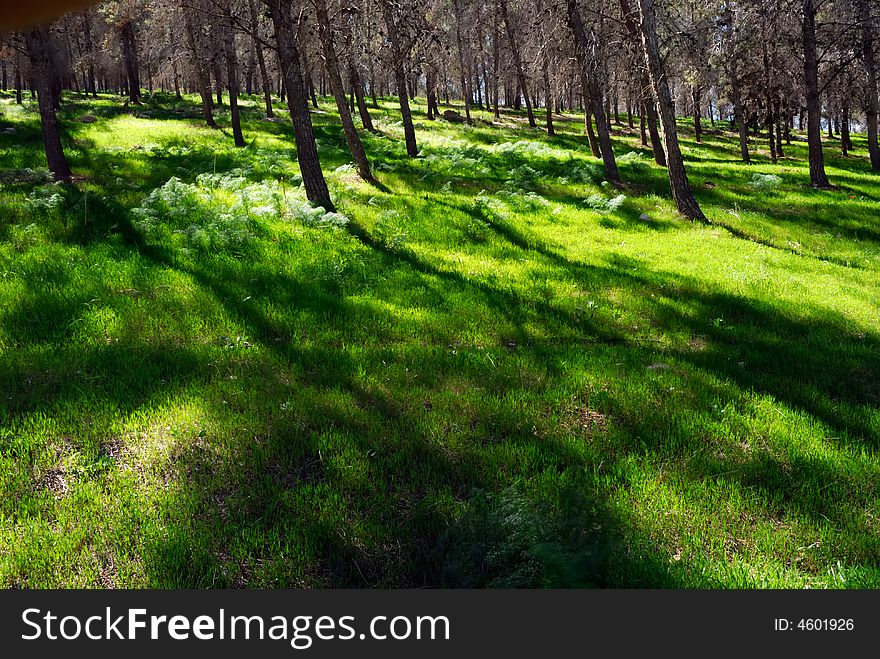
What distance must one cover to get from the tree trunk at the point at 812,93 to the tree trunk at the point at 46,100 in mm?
21921

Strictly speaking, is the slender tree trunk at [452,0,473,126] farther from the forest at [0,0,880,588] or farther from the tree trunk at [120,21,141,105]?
the forest at [0,0,880,588]

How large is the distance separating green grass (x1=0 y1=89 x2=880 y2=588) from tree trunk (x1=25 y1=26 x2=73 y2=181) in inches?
118

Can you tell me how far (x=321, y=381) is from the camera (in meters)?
5.14

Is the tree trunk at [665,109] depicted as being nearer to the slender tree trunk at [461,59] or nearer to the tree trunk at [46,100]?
the tree trunk at [46,100]

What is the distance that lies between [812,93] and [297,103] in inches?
700

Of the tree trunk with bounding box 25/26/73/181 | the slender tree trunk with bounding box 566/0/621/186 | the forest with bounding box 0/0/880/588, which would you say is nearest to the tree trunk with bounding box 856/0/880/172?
the slender tree trunk with bounding box 566/0/621/186

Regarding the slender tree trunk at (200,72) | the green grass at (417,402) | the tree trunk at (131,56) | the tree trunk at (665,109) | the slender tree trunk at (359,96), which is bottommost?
the green grass at (417,402)

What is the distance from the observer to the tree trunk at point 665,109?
39.1 ft

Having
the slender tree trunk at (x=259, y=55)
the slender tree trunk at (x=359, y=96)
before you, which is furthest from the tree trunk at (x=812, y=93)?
the slender tree trunk at (x=259, y=55)

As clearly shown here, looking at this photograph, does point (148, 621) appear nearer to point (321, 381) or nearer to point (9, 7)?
point (9, 7)

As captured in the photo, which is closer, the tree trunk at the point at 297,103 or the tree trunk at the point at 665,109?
the tree trunk at the point at 297,103

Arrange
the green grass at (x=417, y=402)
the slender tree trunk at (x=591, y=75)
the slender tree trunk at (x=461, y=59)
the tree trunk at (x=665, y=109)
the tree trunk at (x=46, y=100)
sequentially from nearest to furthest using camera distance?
the green grass at (x=417, y=402) < the tree trunk at (x=665, y=109) < the tree trunk at (x=46, y=100) < the slender tree trunk at (x=591, y=75) < the slender tree trunk at (x=461, y=59)

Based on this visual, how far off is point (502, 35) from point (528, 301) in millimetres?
36392

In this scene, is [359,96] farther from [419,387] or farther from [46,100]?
[419,387]
